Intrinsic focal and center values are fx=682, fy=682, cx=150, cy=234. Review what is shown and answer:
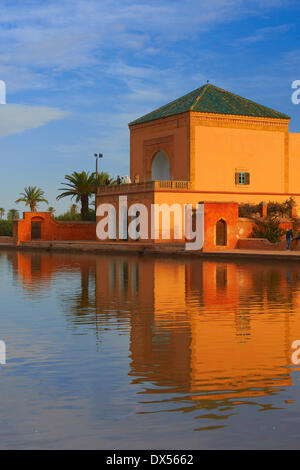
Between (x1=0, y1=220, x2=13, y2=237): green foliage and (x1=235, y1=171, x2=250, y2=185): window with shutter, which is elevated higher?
(x1=235, y1=171, x2=250, y2=185): window with shutter

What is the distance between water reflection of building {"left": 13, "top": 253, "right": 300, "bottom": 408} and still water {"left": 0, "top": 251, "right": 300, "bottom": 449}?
21 mm

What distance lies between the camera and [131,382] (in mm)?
6621

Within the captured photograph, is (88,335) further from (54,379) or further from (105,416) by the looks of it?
(105,416)

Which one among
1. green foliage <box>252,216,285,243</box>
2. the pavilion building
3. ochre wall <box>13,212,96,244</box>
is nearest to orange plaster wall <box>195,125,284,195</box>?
the pavilion building

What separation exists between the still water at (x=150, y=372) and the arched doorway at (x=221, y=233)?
771 inches

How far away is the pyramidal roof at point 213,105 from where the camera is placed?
43.4 m

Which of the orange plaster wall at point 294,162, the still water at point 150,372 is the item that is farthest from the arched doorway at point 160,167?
the still water at point 150,372

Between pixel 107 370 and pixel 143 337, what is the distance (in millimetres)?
2171

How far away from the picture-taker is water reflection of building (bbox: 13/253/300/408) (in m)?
6.77

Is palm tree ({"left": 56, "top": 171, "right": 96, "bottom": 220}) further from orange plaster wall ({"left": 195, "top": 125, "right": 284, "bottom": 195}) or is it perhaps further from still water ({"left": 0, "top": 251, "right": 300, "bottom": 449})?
still water ({"left": 0, "top": 251, "right": 300, "bottom": 449})

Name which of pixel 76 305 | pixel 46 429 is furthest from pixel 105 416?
pixel 76 305

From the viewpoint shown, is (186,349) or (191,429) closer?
(191,429)

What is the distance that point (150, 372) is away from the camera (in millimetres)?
7129

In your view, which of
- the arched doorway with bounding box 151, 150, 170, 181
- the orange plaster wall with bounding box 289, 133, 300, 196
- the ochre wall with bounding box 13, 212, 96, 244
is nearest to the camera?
the orange plaster wall with bounding box 289, 133, 300, 196
